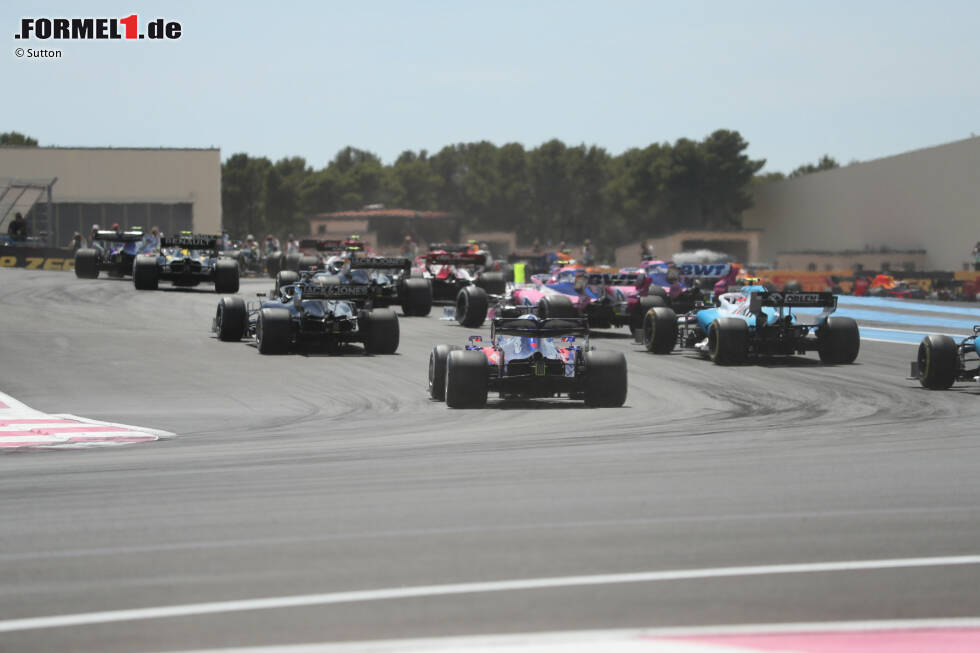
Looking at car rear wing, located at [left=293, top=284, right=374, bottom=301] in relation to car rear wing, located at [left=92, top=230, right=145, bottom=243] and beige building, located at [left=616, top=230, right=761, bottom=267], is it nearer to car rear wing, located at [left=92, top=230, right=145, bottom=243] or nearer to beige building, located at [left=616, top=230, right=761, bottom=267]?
car rear wing, located at [left=92, top=230, right=145, bottom=243]

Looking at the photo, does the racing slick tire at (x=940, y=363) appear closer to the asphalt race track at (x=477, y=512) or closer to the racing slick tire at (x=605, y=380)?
the asphalt race track at (x=477, y=512)

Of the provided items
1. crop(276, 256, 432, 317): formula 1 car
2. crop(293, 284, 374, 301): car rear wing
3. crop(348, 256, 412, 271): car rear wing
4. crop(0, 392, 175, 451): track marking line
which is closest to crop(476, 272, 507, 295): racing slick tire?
crop(276, 256, 432, 317): formula 1 car

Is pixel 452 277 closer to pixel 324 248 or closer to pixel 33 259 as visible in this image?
pixel 324 248

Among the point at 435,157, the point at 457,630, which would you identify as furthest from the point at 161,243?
the point at 435,157

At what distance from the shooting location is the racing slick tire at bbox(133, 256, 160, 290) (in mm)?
36281

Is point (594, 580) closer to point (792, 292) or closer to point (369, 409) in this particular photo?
point (369, 409)

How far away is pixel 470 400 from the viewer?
51.1 feet

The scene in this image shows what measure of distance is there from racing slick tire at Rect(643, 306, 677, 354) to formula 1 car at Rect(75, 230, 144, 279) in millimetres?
21853

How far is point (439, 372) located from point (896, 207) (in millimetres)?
59213

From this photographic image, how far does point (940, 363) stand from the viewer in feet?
59.1

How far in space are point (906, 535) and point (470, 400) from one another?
26.6 feet

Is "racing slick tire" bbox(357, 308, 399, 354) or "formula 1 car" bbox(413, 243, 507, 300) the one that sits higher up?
"formula 1 car" bbox(413, 243, 507, 300)

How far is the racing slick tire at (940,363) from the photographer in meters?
18.0

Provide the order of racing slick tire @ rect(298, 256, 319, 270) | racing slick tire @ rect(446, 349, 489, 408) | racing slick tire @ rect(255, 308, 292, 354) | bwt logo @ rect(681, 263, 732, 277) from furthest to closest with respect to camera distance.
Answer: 1. racing slick tire @ rect(298, 256, 319, 270)
2. bwt logo @ rect(681, 263, 732, 277)
3. racing slick tire @ rect(255, 308, 292, 354)
4. racing slick tire @ rect(446, 349, 489, 408)
